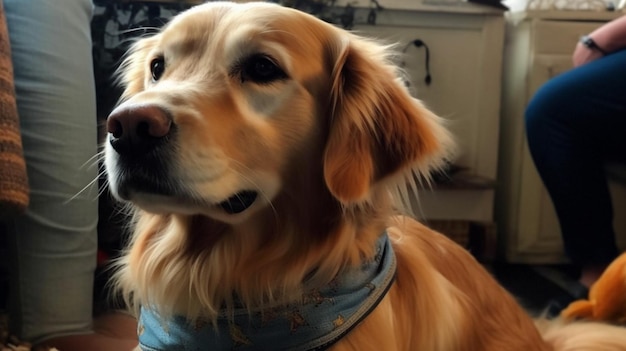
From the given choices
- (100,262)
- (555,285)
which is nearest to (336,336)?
(100,262)

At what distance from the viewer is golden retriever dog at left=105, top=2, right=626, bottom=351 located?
1001 millimetres

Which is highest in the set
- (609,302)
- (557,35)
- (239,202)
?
(239,202)

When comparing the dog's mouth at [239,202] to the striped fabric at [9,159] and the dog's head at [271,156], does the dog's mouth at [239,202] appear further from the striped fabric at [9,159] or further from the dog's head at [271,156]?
the striped fabric at [9,159]

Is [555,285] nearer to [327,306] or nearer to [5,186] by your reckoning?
[327,306]

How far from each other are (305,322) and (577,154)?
147 centimetres

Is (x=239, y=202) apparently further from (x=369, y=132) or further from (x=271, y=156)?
(x=369, y=132)

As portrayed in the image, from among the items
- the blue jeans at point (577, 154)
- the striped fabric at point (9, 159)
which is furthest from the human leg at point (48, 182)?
the blue jeans at point (577, 154)

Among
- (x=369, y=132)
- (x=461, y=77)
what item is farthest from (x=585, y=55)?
(x=369, y=132)

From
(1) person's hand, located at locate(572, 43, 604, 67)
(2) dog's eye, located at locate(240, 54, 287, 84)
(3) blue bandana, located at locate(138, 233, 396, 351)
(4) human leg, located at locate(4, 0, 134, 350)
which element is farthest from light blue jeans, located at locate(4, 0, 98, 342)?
(1) person's hand, located at locate(572, 43, 604, 67)

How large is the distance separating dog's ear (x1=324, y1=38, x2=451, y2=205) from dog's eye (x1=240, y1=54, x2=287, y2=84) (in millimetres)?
114

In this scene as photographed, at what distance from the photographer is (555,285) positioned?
8.16 feet

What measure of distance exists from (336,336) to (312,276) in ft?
0.33

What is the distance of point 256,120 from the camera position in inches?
39.8

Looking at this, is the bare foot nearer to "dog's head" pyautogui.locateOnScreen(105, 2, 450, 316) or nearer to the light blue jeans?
the light blue jeans
